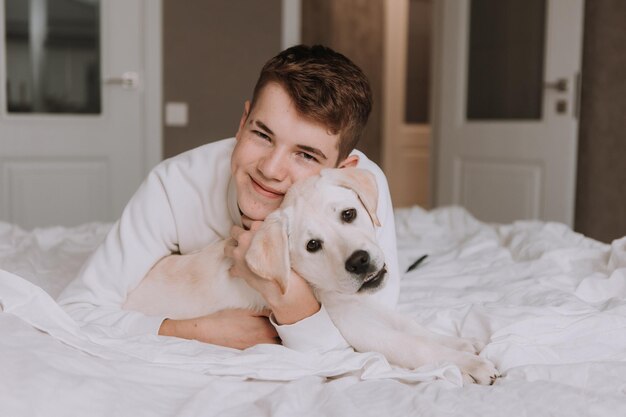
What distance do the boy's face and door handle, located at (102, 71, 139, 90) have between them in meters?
3.64

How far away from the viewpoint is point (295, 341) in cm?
155

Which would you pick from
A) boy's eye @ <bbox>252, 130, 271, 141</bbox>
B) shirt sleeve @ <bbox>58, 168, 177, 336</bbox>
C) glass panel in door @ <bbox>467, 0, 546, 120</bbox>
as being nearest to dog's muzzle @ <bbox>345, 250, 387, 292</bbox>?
boy's eye @ <bbox>252, 130, 271, 141</bbox>

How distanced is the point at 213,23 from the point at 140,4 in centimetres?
65

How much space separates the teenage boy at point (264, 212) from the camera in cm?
156

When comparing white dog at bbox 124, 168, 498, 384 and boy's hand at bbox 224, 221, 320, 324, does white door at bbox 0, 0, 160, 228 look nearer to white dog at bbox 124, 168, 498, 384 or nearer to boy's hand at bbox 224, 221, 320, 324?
white dog at bbox 124, 168, 498, 384

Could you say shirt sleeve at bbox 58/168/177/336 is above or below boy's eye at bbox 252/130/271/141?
below

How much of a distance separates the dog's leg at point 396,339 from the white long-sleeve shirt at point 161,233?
0.05 metres

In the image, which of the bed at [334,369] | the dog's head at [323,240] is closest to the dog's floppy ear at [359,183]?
the dog's head at [323,240]

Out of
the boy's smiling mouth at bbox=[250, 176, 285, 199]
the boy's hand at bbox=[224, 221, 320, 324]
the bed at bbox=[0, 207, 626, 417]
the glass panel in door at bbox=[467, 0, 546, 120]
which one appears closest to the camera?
the bed at bbox=[0, 207, 626, 417]

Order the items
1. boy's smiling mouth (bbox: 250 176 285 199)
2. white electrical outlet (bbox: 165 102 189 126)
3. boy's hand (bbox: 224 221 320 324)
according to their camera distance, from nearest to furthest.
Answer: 1. boy's hand (bbox: 224 221 320 324)
2. boy's smiling mouth (bbox: 250 176 285 199)
3. white electrical outlet (bbox: 165 102 189 126)

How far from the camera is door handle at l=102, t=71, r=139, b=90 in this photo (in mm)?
5007

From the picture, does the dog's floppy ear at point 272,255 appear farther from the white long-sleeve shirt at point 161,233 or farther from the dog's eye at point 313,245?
the white long-sleeve shirt at point 161,233

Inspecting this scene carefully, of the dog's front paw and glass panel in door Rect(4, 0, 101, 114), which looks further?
glass panel in door Rect(4, 0, 101, 114)

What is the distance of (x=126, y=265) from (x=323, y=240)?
0.60m
